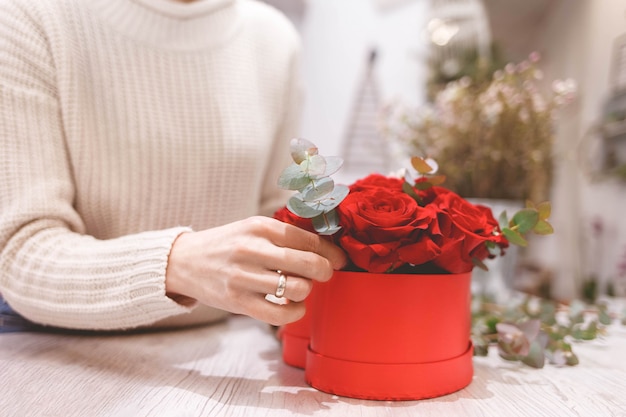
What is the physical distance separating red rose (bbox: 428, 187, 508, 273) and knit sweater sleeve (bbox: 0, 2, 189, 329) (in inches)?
13.3

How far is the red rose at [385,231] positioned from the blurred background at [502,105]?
2.83ft

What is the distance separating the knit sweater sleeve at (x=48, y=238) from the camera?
68cm

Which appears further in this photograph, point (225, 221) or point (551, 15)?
point (551, 15)

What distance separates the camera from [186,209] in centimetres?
98

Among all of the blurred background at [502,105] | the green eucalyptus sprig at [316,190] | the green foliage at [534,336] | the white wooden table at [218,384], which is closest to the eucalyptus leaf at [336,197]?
the green eucalyptus sprig at [316,190]

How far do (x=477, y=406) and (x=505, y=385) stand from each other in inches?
3.7

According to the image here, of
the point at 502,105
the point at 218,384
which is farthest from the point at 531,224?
the point at 502,105

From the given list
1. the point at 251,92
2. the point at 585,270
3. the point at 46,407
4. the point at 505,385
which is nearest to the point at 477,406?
the point at 505,385

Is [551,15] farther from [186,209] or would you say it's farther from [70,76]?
[70,76]

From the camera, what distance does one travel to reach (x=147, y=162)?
3.08ft

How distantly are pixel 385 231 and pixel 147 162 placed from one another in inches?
22.0

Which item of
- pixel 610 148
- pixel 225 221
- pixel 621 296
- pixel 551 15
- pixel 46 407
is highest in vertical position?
pixel 551 15

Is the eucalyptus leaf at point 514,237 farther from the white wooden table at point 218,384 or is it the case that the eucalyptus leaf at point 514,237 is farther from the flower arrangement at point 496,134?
the flower arrangement at point 496,134

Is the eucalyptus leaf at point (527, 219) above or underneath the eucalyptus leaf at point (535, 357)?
above
